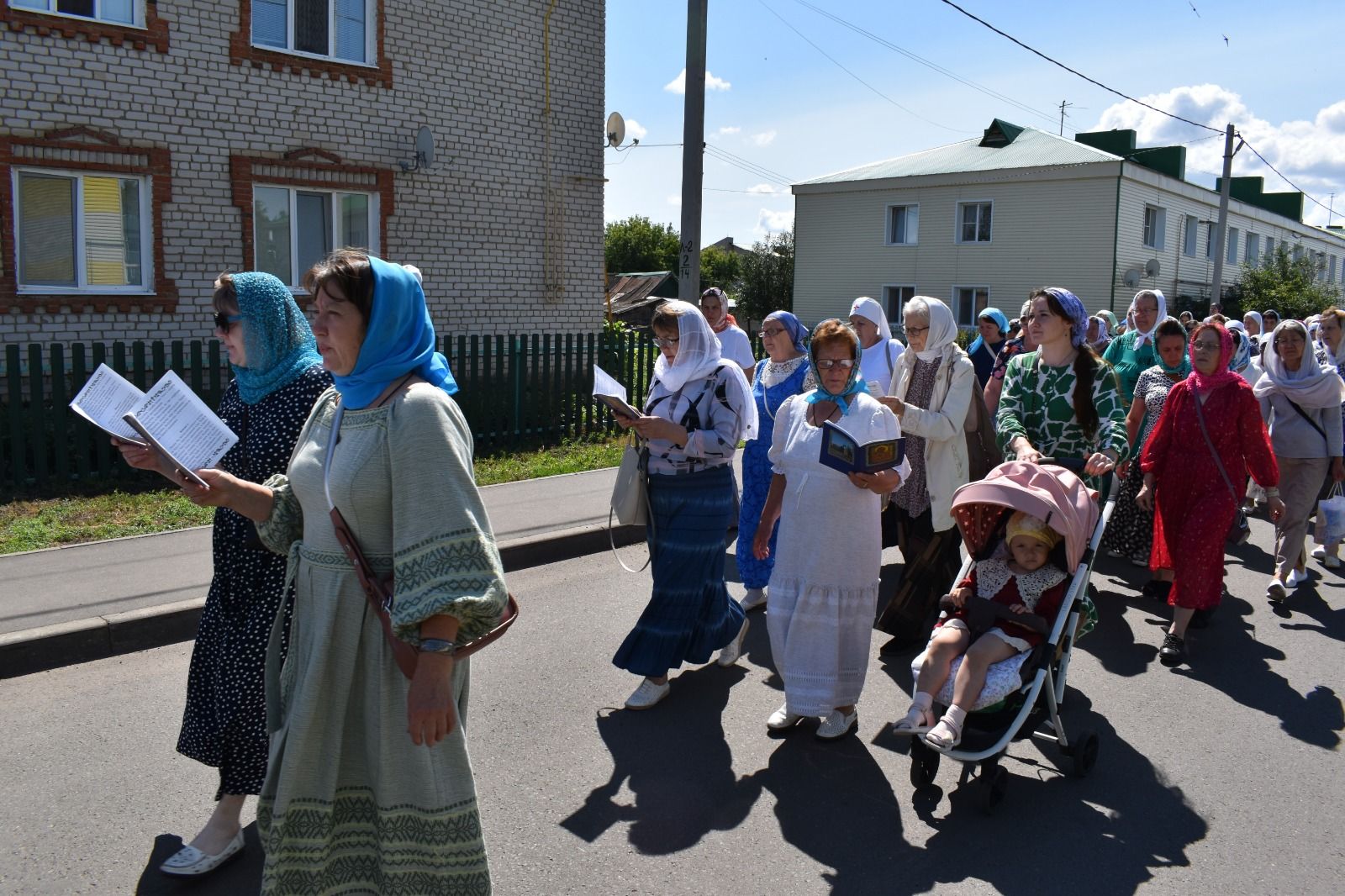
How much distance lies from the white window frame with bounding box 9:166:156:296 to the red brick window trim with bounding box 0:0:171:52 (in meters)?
1.47

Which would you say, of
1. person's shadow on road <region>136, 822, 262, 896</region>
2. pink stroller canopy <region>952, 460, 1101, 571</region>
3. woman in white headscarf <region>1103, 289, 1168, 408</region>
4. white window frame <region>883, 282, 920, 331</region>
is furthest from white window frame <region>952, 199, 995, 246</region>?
person's shadow on road <region>136, 822, 262, 896</region>

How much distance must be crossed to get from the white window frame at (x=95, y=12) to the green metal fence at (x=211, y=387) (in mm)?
3643

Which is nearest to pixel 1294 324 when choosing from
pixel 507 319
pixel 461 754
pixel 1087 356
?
pixel 1087 356

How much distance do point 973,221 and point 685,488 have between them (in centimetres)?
3154

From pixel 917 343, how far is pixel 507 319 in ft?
33.8

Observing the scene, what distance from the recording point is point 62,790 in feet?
12.8

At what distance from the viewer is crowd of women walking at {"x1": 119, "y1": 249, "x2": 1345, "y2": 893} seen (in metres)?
2.40

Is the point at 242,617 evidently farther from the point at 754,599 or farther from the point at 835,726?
the point at 754,599

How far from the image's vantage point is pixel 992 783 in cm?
396

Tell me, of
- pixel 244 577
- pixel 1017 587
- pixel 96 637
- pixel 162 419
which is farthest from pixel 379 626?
pixel 96 637

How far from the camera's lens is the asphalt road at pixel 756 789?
3500 millimetres

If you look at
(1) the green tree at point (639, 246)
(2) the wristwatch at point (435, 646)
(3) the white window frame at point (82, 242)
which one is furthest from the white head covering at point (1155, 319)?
(1) the green tree at point (639, 246)

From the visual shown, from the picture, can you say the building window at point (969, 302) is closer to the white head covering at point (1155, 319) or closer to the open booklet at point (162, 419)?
the white head covering at point (1155, 319)

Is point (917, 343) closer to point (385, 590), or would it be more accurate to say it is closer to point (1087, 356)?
point (1087, 356)
